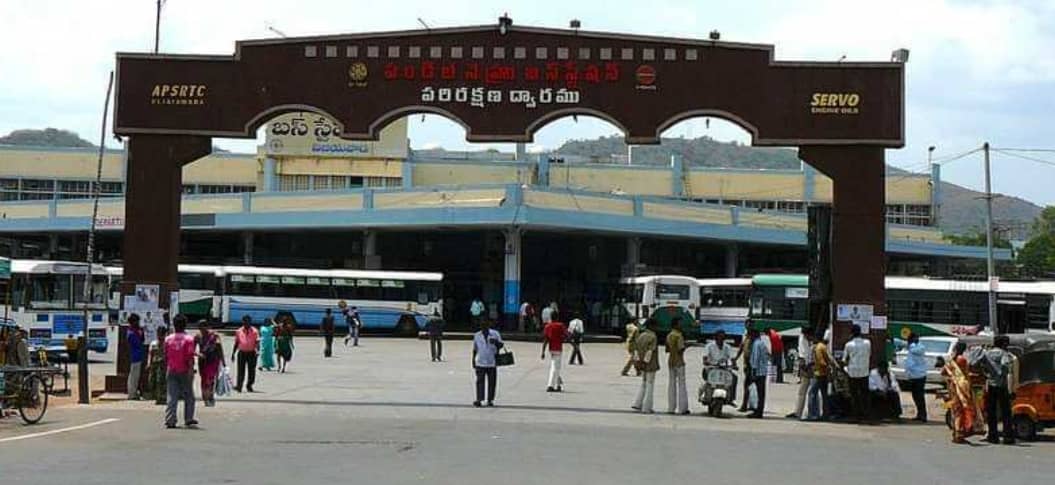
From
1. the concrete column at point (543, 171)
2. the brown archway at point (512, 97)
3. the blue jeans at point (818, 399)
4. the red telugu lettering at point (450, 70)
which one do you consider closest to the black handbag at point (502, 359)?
the brown archway at point (512, 97)

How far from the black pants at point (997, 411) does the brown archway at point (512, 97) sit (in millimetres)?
3870

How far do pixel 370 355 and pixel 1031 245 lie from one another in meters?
74.0

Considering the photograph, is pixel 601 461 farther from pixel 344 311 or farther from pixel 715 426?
pixel 344 311

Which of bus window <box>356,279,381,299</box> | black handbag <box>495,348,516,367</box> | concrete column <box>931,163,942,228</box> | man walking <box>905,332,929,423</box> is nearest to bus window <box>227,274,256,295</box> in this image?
bus window <box>356,279,381,299</box>

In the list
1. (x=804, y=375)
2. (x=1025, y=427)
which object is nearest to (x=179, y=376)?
(x=804, y=375)

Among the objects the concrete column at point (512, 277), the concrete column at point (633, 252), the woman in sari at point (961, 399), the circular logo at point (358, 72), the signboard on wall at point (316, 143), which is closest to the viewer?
the woman in sari at point (961, 399)

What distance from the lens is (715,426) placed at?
19.6 meters

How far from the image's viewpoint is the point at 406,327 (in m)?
54.0

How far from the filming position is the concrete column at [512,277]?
55.7 m

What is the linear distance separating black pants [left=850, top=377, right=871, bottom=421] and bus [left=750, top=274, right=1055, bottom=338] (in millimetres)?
22198

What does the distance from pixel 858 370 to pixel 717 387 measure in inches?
99.2

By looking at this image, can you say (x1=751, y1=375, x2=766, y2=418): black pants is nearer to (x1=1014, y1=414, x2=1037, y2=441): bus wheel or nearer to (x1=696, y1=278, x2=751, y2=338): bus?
(x1=1014, y1=414, x2=1037, y2=441): bus wheel

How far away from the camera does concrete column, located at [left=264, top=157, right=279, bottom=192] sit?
241 ft

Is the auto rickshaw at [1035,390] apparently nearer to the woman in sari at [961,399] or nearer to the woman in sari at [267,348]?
the woman in sari at [961,399]
